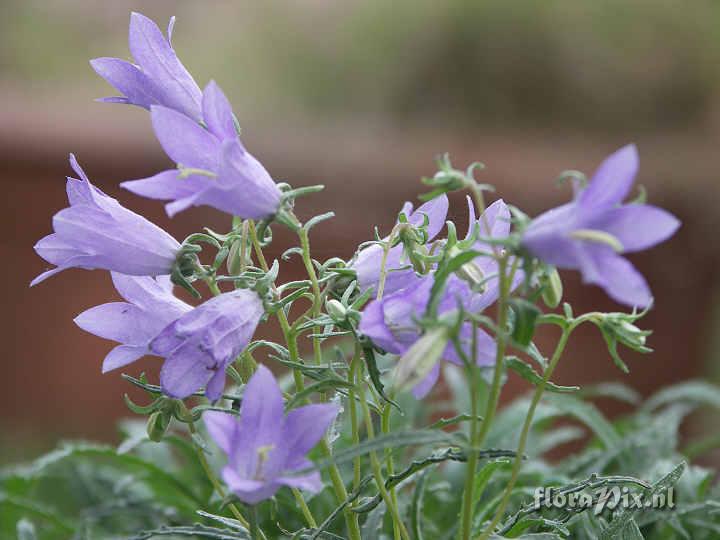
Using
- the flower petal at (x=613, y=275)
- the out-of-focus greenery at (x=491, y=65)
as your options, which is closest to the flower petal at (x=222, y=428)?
the flower petal at (x=613, y=275)

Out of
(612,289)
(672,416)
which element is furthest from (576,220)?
(672,416)

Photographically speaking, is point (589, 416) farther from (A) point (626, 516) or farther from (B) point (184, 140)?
(B) point (184, 140)

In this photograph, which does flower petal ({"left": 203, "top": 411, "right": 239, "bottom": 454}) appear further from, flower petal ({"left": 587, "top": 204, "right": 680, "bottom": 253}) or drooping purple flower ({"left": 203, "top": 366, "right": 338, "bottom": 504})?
flower petal ({"left": 587, "top": 204, "right": 680, "bottom": 253})

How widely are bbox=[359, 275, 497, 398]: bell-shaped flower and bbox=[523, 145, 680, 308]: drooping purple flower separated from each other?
0.07 metres

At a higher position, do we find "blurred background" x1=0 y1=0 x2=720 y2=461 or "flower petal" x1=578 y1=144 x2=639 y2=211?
"blurred background" x1=0 y1=0 x2=720 y2=461

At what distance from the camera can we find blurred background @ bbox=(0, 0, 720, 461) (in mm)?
1849

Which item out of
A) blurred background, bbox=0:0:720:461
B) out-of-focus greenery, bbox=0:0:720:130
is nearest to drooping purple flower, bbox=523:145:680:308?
blurred background, bbox=0:0:720:461

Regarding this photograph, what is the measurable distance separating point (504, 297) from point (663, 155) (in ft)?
5.24

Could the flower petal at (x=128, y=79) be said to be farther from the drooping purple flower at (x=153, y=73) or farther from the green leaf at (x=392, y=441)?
the green leaf at (x=392, y=441)

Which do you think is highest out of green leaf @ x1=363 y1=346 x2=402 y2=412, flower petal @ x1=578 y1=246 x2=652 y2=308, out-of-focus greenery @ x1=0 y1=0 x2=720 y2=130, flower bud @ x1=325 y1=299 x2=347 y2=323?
out-of-focus greenery @ x1=0 y1=0 x2=720 y2=130

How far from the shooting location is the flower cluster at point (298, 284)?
494 millimetres

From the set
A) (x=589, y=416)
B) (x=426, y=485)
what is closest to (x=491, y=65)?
(x=589, y=416)

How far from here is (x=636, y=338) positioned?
572 millimetres

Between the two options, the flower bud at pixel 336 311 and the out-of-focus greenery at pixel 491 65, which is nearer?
the flower bud at pixel 336 311
